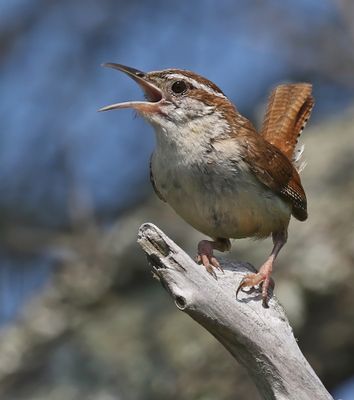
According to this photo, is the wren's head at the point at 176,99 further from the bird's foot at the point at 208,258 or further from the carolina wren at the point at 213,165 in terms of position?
the bird's foot at the point at 208,258

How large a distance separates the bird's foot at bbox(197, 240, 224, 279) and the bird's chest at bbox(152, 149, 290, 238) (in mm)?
240

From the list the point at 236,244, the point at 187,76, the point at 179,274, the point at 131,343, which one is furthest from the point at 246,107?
the point at 179,274

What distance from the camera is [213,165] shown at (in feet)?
13.5

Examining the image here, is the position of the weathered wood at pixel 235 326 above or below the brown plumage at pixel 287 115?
below

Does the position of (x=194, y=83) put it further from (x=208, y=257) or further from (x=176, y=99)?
(x=208, y=257)

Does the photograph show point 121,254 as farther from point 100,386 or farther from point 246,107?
point 246,107

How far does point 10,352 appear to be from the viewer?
6309mm

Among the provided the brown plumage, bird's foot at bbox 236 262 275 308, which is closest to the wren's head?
the brown plumage

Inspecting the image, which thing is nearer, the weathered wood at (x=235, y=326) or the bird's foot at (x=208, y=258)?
the weathered wood at (x=235, y=326)

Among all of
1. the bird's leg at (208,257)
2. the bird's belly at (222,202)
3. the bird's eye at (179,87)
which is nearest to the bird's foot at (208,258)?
the bird's leg at (208,257)

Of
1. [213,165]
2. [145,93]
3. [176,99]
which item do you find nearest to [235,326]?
[213,165]

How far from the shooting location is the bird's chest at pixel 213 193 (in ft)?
13.4

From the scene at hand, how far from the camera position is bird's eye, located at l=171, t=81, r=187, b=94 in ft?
14.3

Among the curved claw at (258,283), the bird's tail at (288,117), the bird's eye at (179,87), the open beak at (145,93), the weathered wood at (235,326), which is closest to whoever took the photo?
the weathered wood at (235,326)
